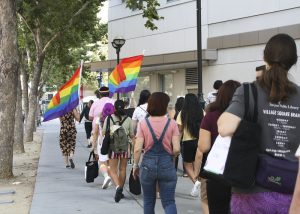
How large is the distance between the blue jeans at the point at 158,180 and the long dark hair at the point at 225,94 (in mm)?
1170

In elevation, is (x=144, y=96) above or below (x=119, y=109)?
above

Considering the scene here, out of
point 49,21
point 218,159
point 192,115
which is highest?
point 49,21

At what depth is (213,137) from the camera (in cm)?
500

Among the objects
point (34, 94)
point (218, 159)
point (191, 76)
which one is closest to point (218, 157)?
point (218, 159)

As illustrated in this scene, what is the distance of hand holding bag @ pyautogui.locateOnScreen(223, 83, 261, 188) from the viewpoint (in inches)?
111

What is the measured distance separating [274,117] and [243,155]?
273 mm

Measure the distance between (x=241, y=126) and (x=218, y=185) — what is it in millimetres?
2013

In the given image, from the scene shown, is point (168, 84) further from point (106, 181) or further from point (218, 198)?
point (218, 198)

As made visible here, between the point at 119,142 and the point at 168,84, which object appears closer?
the point at 119,142

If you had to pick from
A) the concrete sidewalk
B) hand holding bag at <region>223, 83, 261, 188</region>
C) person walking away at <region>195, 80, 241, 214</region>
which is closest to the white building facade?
the concrete sidewalk

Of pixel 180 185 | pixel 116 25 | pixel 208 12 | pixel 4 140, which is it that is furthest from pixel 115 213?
pixel 116 25

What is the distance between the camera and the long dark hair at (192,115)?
7543 millimetres

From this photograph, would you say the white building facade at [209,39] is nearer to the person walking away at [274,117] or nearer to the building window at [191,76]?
the building window at [191,76]

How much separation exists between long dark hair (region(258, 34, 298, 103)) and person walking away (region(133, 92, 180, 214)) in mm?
3006
